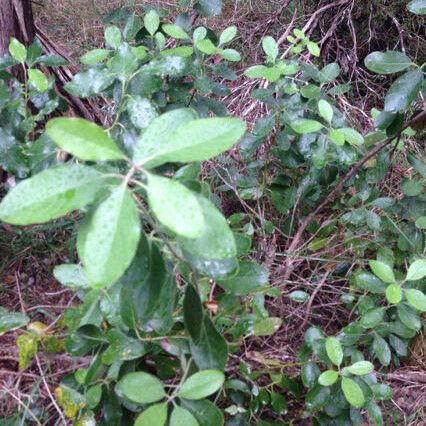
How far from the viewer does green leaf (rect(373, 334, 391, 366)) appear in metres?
1.12

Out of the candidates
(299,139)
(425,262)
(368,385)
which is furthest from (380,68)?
(368,385)

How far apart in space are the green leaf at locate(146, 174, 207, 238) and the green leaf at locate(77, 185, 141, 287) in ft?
0.11

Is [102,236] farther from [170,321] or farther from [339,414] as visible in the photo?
[339,414]

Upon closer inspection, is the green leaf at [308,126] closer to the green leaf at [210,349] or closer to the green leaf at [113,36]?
the green leaf at [113,36]

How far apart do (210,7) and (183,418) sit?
116 cm

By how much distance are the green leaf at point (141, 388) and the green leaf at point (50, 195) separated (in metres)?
0.39

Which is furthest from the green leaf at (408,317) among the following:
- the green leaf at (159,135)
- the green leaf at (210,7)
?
the green leaf at (210,7)

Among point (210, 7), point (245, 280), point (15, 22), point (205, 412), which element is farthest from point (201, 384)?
point (15, 22)

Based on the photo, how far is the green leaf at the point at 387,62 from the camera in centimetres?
109

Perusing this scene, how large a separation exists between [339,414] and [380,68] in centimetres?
78

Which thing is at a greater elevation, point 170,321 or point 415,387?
point 170,321

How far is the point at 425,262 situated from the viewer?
105 cm

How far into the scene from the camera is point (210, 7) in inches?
56.4

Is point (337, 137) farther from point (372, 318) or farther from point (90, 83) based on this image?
point (90, 83)
